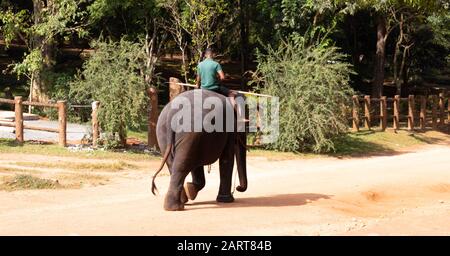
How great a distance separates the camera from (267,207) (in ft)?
34.3

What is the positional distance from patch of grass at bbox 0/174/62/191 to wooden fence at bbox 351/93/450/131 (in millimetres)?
13419

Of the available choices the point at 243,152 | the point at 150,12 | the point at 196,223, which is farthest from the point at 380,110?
the point at 196,223

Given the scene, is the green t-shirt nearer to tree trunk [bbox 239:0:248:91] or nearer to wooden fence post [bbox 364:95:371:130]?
wooden fence post [bbox 364:95:371:130]

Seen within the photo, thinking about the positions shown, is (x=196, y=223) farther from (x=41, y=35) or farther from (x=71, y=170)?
(x=41, y=35)

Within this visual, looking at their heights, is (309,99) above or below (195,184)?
above

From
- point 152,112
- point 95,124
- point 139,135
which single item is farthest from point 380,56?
point 95,124

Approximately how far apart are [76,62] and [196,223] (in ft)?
77.4

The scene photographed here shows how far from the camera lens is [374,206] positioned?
11438 millimetres

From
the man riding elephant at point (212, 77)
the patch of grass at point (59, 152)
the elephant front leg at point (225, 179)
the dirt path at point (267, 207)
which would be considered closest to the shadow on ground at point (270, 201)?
the dirt path at point (267, 207)

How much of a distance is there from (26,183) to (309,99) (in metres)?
9.90

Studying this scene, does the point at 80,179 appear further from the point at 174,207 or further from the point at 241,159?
the point at 174,207

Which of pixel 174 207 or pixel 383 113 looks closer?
pixel 174 207

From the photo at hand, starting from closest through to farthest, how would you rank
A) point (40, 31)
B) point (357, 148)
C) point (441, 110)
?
1. point (40, 31)
2. point (357, 148)
3. point (441, 110)

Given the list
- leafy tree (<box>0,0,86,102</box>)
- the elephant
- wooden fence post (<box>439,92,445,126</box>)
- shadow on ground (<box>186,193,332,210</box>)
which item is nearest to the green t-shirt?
the elephant
